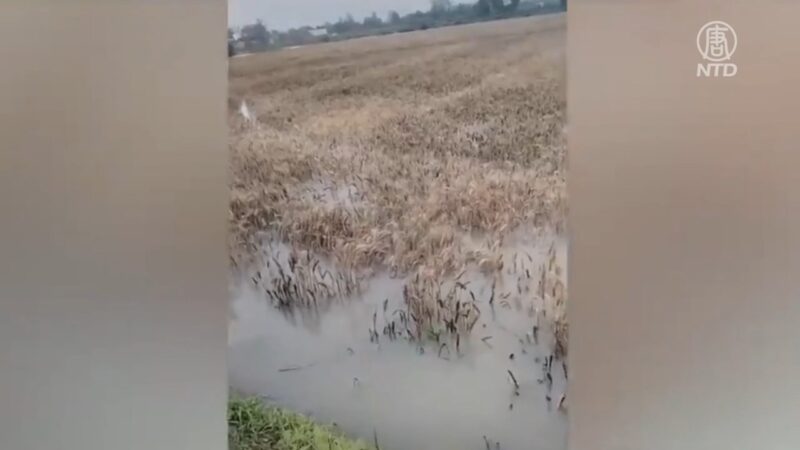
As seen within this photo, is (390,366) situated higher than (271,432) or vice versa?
(390,366)

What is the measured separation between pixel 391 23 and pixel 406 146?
0.31 metres

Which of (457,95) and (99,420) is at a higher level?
(457,95)

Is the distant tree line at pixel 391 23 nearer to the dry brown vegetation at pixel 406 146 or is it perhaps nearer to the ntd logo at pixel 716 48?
the dry brown vegetation at pixel 406 146

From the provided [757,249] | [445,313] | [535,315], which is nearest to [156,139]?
[445,313]

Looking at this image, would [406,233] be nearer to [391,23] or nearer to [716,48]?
[391,23]

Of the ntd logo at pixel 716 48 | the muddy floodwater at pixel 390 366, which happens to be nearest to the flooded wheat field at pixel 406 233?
the muddy floodwater at pixel 390 366

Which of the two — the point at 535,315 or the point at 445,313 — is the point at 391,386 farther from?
the point at 535,315

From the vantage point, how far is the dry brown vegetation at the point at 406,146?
1.93 meters

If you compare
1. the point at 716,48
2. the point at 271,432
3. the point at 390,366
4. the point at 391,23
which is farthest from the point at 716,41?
the point at 271,432

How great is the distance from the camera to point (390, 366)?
6.32ft

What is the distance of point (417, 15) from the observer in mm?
1943

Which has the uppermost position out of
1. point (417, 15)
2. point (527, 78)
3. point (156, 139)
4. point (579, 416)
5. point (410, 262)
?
point (417, 15)

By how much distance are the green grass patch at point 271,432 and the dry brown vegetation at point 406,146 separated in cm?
37

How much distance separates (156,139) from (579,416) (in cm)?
125
